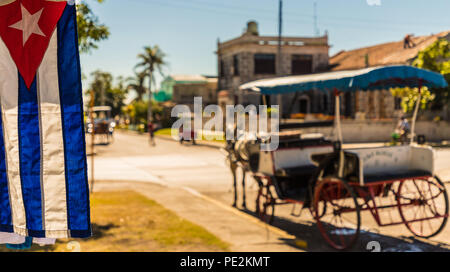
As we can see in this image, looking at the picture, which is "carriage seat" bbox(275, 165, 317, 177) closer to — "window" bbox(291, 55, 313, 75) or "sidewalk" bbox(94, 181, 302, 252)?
"sidewalk" bbox(94, 181, 302, 252)

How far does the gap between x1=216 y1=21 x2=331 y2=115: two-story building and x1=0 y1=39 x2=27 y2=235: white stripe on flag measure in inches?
1794

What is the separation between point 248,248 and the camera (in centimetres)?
725

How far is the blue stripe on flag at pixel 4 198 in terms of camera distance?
316 centimetres

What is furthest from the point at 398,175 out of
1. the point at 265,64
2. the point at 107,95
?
the point at 107,95

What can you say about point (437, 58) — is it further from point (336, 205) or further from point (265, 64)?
point (265, 64)

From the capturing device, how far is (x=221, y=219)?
365 inches

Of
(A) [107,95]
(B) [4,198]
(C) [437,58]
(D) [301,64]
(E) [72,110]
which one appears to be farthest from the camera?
Result: (A) [107,95]

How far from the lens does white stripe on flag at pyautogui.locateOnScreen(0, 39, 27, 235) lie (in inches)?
121

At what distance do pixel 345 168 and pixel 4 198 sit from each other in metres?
5.59

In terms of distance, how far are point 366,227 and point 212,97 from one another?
182ft

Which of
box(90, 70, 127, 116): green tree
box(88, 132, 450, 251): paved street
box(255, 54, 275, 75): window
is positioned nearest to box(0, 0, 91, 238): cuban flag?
box(88, 132, 450, 251): paved street

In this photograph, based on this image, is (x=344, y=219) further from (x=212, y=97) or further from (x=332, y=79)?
(x=212, y=97)

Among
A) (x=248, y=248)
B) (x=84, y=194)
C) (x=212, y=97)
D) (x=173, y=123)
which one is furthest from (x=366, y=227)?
(x=212, y=97)
